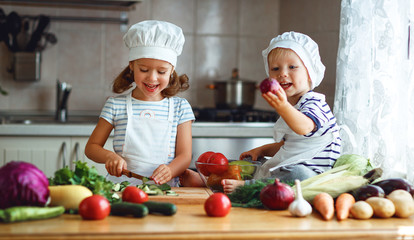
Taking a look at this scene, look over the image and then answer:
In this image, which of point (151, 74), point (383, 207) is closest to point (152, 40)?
point (151, 74)

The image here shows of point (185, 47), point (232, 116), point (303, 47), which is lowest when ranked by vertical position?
point (232, 116)

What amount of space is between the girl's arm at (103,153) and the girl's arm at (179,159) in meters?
0.12

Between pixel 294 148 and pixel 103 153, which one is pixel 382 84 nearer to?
pixel 294 148

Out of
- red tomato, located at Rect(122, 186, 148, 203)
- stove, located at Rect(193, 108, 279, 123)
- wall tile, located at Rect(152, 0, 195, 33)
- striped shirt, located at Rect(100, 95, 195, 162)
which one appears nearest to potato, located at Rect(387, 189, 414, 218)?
red tomato, located at Rect(122, 186, 148, 203)

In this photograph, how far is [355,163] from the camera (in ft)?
4.94

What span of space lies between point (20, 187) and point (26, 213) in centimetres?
6

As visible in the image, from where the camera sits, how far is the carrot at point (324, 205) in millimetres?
1237

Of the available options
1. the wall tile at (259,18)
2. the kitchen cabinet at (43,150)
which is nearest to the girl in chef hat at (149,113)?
the kitchen cabinet at (43,150)

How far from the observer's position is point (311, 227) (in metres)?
1.16

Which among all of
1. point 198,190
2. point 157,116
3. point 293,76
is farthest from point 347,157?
point 157,116

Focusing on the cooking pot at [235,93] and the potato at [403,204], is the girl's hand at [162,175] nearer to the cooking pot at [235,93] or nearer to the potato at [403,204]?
the potato at [403,204]

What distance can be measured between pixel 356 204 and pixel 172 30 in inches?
34.5

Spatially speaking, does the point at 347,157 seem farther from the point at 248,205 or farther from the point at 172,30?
the point at 172,30

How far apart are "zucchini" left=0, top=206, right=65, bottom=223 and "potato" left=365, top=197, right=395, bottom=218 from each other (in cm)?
75
